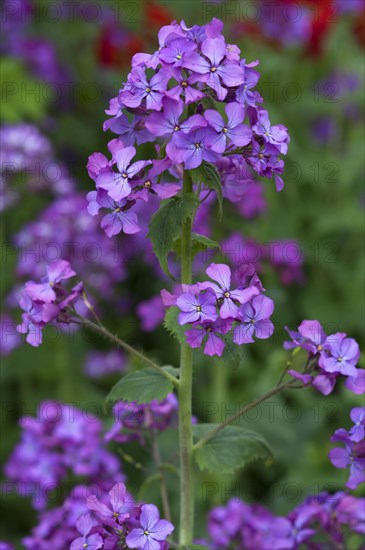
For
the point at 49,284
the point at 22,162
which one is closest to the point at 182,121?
the point at 49,284

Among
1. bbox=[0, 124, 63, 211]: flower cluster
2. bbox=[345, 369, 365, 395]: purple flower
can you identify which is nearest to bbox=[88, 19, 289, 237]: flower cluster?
bbox=[345, 369, 365, 395]: purple flower

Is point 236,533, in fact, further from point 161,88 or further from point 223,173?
point 161,88

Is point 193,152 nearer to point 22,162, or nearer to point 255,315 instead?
point 255,315

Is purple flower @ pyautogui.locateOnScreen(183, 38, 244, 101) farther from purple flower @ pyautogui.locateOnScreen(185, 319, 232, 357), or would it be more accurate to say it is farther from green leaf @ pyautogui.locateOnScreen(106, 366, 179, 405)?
green leaf @ pyautogui.locateOnScreen(106, 366, 179, 405)

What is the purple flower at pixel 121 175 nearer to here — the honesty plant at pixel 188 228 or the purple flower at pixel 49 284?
the honesty plant at pixel 188 228

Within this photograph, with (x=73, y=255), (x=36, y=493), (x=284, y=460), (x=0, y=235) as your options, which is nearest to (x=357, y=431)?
(x=36, y=493)

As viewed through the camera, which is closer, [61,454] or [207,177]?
[207,177]

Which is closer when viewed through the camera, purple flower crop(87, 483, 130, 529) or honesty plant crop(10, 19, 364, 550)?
honesty plant crop(10, 19, 364, 550)
